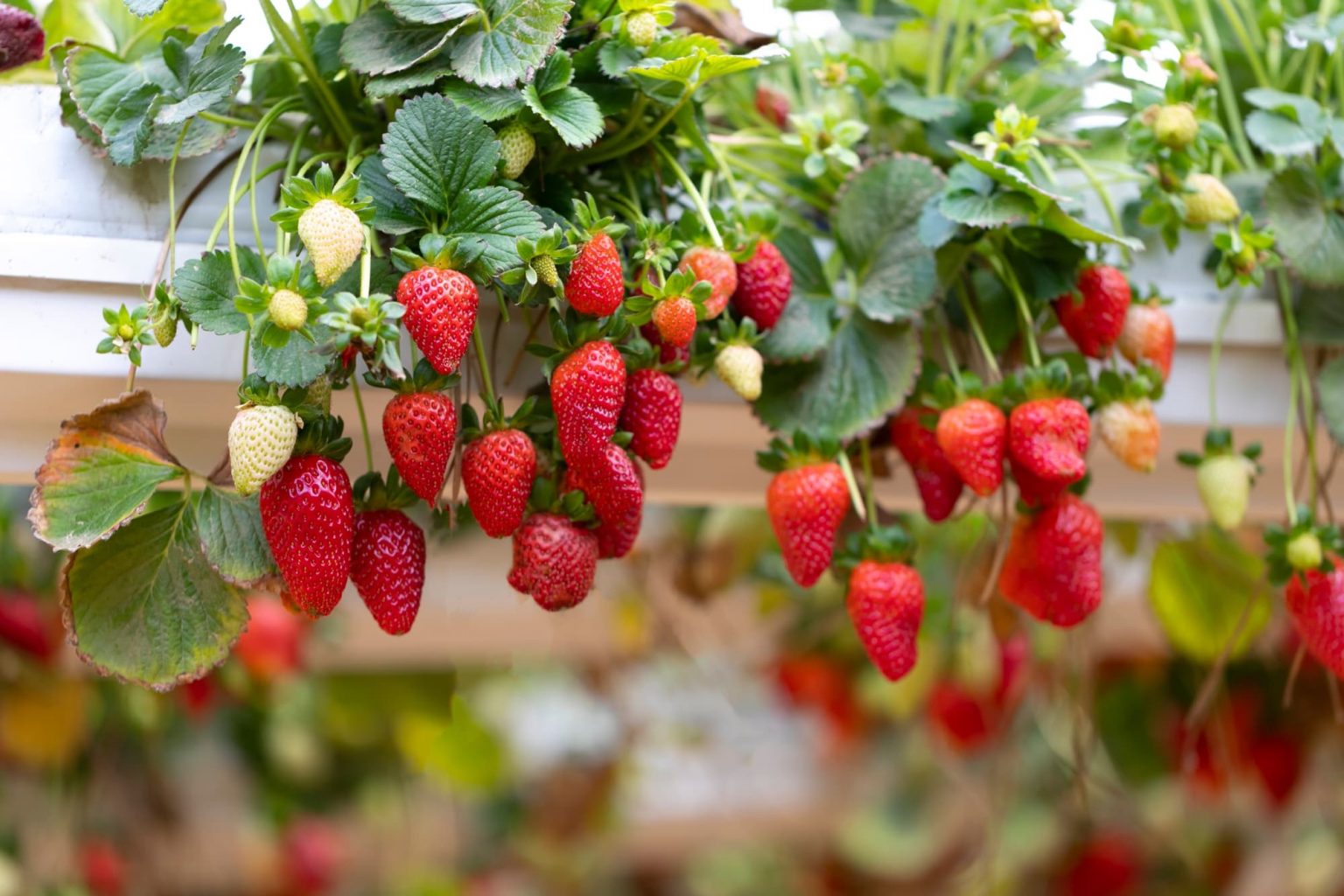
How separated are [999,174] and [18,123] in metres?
0.61

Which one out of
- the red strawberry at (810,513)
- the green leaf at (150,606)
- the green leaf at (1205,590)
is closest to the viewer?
the green leaf at (150,606)

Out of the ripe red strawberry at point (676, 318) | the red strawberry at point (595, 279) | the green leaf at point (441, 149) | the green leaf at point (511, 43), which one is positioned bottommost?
the ripe red strawberry at point (676, 318)

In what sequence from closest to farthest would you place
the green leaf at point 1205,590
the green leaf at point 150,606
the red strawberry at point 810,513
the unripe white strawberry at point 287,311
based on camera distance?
the unripe white strawberry at point 287,311, the green leaf at point 150,606, the red strawberry at point 810,513, the green leaf at point 1205,590

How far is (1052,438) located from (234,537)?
49 cm

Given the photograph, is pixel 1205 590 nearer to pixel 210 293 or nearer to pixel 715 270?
pixel 715 270

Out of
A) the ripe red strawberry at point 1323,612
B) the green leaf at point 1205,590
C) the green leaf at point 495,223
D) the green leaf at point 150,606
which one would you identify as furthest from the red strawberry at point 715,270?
the green leaf at point 1205,590

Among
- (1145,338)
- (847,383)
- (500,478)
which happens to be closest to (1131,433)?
(1145,338)

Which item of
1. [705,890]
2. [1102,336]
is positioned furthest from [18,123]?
[705,890]

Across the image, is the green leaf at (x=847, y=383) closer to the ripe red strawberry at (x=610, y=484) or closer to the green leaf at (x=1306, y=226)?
the ripe red strawberry at (x=610, y=484)

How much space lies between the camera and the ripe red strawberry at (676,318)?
2.11 ft

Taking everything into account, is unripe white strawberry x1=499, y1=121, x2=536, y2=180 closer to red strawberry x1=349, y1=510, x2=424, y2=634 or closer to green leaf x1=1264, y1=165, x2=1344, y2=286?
red strawberry x1=349, y1=510, x2=424, y2=634

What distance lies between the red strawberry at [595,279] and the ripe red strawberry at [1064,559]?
0.35 m

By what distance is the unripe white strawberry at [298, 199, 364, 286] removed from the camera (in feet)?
1.87

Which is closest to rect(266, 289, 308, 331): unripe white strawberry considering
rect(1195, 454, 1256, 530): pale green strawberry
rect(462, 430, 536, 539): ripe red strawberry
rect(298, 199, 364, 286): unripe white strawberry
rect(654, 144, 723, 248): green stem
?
rect(298, 199, 364, 286): unripe white strawberry
